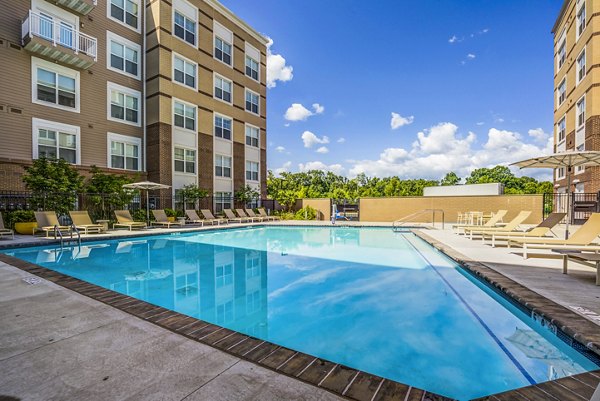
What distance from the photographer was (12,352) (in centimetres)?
249

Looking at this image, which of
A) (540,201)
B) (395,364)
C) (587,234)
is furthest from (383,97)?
(395,364)

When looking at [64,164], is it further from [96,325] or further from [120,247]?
[96,325]

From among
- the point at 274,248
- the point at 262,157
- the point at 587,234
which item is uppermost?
the point at 262,157

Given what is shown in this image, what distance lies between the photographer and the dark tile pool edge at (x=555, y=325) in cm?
194

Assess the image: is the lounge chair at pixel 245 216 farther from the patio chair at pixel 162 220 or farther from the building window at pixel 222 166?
the patio chair at pixel 162 220

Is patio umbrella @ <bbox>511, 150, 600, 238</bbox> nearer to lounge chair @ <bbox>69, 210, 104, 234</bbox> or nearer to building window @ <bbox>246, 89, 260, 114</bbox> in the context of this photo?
lounge chair @ <bbox>69, 210, 104, 234</bbox>

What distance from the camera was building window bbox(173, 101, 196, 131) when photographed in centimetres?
1853

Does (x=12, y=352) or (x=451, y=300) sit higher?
(x=12, y=352)

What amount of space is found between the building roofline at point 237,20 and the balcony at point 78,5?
749 cm

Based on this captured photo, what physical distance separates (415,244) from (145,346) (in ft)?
32.6

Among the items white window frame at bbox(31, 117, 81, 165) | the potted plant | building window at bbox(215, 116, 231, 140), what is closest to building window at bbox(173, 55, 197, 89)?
building window at bbox(215, 116, 231, 140)

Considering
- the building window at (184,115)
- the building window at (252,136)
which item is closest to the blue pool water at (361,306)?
the building window at (184,115)

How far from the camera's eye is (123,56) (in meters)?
17.2

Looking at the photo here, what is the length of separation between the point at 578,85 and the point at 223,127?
74.7 feet
